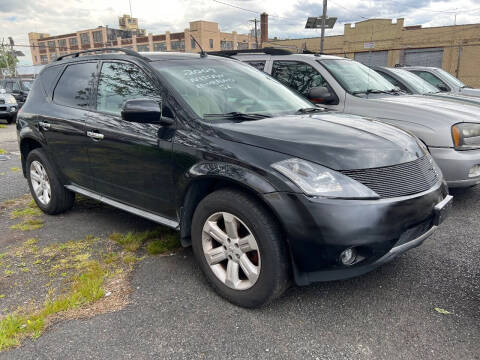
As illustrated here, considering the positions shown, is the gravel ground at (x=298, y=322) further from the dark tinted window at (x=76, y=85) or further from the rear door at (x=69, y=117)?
the dark tinted window at (x=76, y=85)

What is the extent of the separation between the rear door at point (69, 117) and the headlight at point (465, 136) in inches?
147

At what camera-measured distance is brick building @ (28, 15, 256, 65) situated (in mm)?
66938

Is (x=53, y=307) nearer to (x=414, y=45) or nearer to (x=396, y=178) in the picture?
(x=396, y=178)

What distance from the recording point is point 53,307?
2.60m

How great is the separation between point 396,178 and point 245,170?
939 mm

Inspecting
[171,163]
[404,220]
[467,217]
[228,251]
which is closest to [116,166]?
[171,163]

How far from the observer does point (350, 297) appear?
2.70 m

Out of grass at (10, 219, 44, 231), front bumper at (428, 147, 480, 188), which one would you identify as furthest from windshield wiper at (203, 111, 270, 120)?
grass at (10, 219, 44, 231)

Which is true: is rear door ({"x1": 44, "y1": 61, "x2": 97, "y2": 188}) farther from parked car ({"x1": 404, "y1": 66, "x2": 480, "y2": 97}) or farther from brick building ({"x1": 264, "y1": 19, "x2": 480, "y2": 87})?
brick building ({"x1": 264, "y1": 19, "x2": 480, "y2": 87})

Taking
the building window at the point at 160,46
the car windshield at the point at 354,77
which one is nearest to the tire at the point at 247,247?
the car windshield at the point at 354,77

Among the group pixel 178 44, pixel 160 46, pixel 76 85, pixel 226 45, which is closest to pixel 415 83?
pixel 76 85

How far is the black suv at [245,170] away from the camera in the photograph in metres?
2.24

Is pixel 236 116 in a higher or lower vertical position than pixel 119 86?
lower

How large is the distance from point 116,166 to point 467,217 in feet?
12.0
